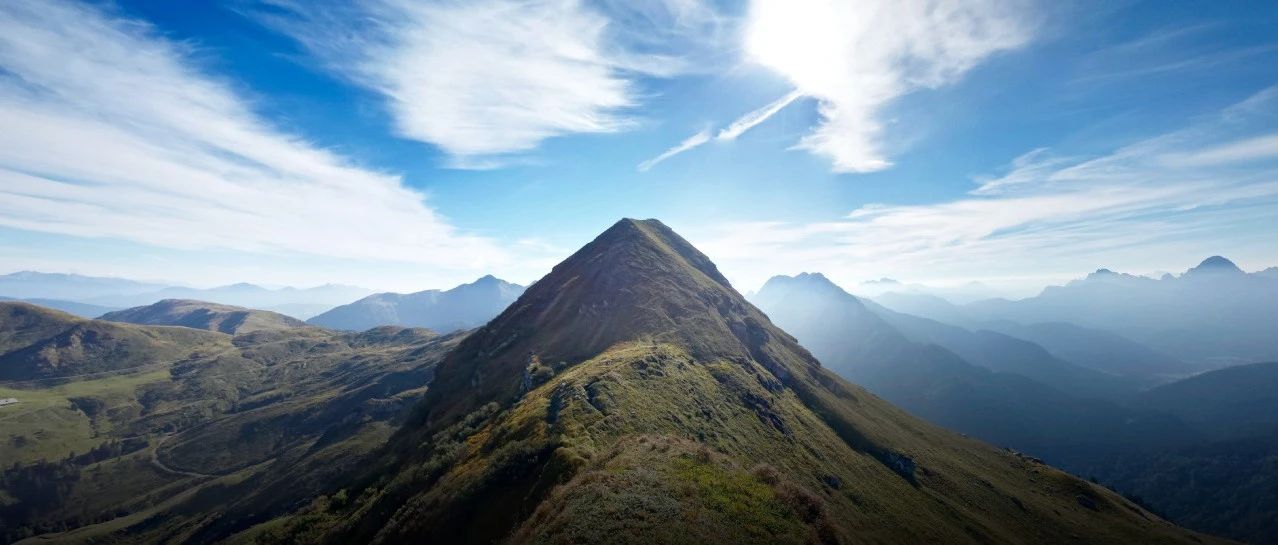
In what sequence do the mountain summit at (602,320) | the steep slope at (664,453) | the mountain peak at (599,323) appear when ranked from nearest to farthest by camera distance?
1. the steep slope at (664,453)
2. the mountain peak at (599,323)
3. the mountain summit at (602,320)

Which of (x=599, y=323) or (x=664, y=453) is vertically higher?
(x=599, y=323)

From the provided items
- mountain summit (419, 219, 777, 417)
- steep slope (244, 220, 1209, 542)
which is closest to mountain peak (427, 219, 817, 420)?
mountain summit (419, 219, 777, 417)

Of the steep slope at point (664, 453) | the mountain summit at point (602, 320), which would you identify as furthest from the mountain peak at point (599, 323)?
the steep slope at point (664, 453)

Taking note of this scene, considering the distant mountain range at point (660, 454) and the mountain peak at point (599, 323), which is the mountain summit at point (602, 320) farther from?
the distant mountain range at point (660, 454)

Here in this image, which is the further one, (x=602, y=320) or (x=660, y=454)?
(x=602, y=320)

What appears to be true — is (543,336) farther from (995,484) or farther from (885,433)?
(995,484)

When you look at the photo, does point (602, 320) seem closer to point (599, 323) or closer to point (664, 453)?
point (599, 323)

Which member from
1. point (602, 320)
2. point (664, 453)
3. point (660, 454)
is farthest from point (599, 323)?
point (660, 454)

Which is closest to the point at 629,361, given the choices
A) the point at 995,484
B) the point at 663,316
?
the point at 663,316
